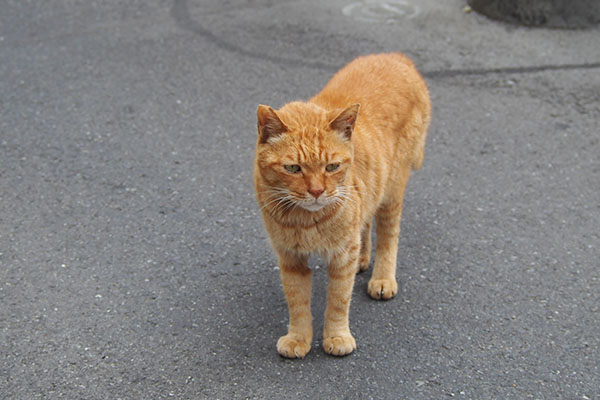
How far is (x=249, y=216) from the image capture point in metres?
4.27

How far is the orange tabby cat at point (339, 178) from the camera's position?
280 centimetres

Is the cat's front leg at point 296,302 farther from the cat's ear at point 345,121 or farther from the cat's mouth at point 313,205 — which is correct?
the cat's ear at point 345,121

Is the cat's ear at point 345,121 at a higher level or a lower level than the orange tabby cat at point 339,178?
higher

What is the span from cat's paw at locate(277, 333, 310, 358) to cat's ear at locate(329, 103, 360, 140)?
3.48 ft

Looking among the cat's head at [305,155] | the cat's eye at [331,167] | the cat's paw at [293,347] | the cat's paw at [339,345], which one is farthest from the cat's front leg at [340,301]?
the cat's eye at [331,167]

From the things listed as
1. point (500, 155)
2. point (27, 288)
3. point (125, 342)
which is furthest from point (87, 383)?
point (500, 155)

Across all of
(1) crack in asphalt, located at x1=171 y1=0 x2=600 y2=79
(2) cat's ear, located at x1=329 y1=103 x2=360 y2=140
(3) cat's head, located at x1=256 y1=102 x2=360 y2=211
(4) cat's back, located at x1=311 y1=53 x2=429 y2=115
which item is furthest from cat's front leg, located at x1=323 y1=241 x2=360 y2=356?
(1) crack in asphalt, located at x1=171 y1=0 x2=600 y2=79

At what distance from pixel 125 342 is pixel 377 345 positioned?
1309 millimetres

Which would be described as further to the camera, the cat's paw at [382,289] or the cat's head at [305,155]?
the cat's paw at [382,289]

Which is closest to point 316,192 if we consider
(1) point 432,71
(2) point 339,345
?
(2) point 339,345

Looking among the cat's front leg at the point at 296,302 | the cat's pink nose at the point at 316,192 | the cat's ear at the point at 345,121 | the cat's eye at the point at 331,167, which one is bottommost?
the cat's front leg at the point at 296,302

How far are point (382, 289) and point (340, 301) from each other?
0.51 meters

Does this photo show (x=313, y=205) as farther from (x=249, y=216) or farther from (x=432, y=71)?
(x=432, y=71)

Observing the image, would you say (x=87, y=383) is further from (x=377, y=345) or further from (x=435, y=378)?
(x=435, y=378)
